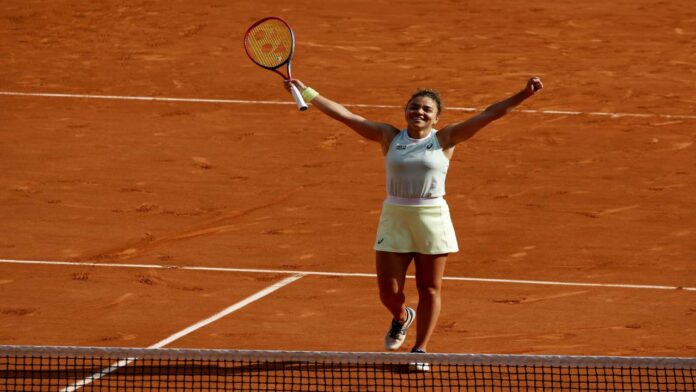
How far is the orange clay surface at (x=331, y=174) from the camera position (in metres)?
10.2

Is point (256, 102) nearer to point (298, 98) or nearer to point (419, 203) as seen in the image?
point (298, 98)

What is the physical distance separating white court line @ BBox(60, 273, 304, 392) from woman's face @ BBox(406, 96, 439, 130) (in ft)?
7.19

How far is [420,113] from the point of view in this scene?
7902mm

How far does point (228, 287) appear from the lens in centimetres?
1109

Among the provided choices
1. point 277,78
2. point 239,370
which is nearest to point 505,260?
point 239,370

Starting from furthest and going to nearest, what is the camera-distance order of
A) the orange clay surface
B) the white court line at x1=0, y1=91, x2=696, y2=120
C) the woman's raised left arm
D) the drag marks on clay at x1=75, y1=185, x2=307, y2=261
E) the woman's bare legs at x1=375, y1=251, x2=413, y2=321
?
the white court line at x1=0, y1=91, x2=696, y2=120
the drag marks on clay at x1=75, y1=185, x2=307, y2=261
the orange clay surface
the woman's bare legs at x1=375, y1=251, x2=413, y2=321
the woman's raised left arm

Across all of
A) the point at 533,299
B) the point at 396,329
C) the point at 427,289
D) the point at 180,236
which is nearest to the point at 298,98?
the point at 427,289

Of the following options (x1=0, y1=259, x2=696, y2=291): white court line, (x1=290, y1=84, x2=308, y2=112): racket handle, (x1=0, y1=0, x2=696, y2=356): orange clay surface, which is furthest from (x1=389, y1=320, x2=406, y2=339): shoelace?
(x1=0, y1=259, x2=696, y2=291): white court line

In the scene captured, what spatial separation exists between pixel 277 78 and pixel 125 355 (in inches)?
506

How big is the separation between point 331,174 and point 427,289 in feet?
24.3

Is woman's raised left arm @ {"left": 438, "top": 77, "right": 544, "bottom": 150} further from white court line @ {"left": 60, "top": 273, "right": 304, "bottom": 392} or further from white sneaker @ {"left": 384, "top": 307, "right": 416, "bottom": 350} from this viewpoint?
white court line @ {"left": 60, "top": 273, "right": 304, "bottom": 392}

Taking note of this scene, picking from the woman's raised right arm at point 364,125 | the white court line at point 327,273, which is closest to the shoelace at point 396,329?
the woman's raised right arm at point 364,125

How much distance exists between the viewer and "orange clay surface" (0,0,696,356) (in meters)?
10.2

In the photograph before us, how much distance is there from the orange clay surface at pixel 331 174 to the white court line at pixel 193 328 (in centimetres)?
9
